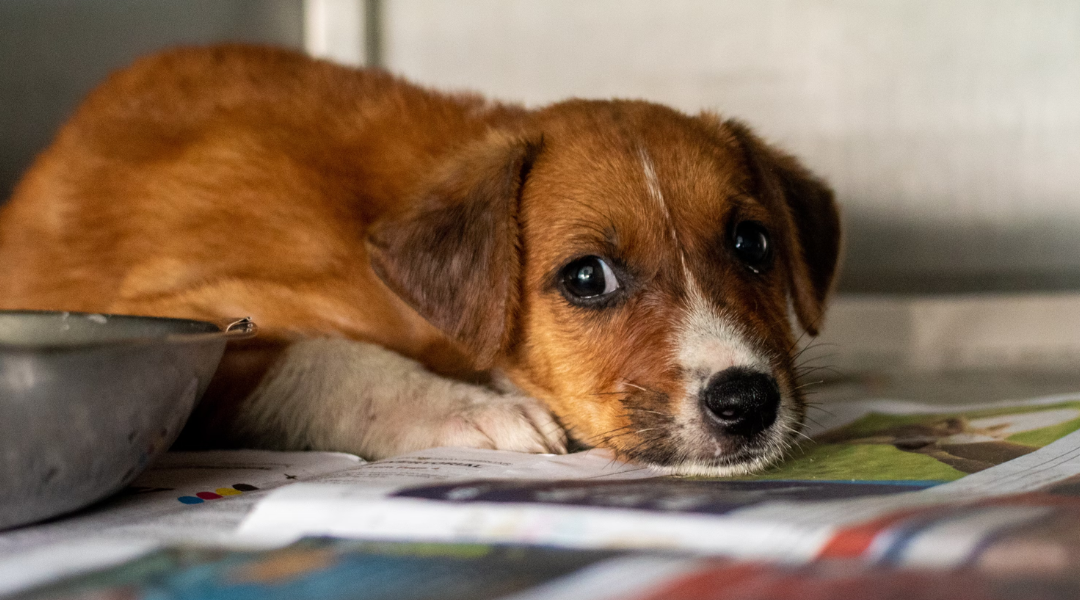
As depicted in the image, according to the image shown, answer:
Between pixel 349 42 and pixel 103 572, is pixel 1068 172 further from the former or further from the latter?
pixel 103 572

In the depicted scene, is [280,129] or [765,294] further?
[280,129]

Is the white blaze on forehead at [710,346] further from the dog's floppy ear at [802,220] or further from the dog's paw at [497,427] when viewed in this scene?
the dog's floppy ear at [802,220]

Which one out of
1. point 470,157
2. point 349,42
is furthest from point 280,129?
point 349,42

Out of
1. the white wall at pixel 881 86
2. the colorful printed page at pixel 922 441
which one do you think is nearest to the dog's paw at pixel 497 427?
the colorful printed page at pixel 922 441

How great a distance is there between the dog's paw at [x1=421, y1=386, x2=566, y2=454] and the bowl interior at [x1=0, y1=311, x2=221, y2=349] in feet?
2.12

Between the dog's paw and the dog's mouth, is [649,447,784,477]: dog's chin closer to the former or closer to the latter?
the dog's mouth

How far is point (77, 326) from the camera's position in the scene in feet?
5.76

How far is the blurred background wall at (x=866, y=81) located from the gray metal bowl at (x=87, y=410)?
412cm

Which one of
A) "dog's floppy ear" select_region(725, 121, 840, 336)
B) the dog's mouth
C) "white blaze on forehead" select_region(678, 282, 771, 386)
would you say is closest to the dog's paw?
the dog's mouth

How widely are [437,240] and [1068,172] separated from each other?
4.74 m

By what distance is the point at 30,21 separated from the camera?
366 cm

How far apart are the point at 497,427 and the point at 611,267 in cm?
49

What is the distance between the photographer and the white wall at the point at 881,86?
212 inches

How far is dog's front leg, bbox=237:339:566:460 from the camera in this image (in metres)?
2.16
